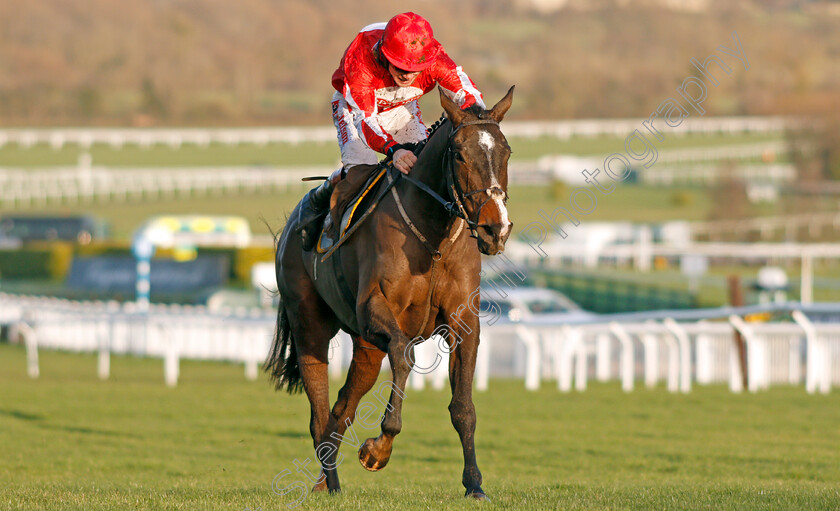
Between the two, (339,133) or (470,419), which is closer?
(470,419)

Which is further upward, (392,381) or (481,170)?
(481,170)

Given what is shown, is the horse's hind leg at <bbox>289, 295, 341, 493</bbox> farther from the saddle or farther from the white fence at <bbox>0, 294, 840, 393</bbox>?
the white fence at <bbox>0, 294, 840, 393</bbox>

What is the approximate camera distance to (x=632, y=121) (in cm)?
5944

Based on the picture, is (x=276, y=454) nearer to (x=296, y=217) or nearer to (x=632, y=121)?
(x=296, y=217)

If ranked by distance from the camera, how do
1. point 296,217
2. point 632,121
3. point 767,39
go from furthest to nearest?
point 632,121 < point 767,39 < point 296,217

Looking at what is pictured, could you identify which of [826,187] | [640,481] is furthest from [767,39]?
[640,481]

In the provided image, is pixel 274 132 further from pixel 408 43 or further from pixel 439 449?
pixel 408 43

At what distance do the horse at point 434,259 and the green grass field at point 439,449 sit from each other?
455 millimetres

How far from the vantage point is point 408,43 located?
5.24m

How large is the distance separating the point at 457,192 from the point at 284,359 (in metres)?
2.15

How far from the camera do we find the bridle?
466 cm

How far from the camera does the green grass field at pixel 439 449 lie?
199 inches

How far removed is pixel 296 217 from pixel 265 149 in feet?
155

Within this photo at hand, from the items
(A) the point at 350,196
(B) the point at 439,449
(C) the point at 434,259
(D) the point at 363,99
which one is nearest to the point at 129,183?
(B) the point at 439,449
